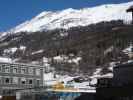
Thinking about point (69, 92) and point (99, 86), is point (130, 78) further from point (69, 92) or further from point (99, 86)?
point (69, 92)

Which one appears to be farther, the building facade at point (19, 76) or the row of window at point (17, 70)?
the row of window at point (17, 70)

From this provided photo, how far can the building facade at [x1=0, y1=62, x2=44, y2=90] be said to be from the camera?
302 ft

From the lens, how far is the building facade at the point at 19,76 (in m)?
92.2

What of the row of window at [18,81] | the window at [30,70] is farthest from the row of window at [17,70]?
the row of window at [18,81]

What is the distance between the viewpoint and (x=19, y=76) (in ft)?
311

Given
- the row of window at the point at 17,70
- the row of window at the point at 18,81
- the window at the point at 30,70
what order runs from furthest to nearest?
1. the window at the point at 30,70
2. the row of window at the point at 17,70
3. the row of window at the point at 18,81

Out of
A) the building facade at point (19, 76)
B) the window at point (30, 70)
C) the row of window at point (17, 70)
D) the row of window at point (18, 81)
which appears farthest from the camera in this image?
the window at point (30, 70)

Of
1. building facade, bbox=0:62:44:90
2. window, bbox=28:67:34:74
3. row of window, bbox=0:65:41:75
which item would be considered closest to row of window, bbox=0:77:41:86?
building facade, bbox=0:62:44:90

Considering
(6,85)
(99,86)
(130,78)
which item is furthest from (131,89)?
(6,85)

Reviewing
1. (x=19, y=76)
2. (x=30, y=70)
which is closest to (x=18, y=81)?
(x=19, y=76)

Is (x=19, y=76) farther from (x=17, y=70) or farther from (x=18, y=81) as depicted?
(x=17, y=70)

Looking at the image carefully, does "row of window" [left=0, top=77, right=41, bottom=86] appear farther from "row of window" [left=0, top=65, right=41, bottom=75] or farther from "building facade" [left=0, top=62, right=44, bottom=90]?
"row of window" [left=0, top=65, right=41, bottom=75]

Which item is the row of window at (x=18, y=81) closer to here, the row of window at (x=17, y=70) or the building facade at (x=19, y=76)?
the building facade at (x=19, y=76)

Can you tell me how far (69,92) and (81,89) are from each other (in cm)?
415
